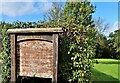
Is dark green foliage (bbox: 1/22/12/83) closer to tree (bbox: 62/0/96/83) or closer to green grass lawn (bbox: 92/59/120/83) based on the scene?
tree (bbox: 62/0/96/83)

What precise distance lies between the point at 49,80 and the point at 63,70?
58 cm

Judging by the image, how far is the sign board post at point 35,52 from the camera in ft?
17.8

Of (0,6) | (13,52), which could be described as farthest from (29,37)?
(0,6)

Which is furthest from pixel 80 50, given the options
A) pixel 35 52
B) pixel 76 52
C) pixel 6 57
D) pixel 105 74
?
pixel 105 74

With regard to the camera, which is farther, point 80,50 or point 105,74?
point 105,74

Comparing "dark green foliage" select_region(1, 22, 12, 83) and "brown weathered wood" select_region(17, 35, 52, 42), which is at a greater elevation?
"brown weathered wood" select_region(17, 35, 52, 42)

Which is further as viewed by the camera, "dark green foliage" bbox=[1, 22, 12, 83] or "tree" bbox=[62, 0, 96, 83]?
"dark green foliage" bbox=[1, 22, 12, 83]

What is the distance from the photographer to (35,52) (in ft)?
18.2

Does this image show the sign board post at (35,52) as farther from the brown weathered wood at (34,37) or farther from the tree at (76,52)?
the tree at (76,52)

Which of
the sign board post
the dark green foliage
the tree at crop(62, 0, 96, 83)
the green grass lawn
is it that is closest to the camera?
the sign board post

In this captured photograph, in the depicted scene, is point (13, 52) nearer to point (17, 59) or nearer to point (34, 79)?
point (17, 59)

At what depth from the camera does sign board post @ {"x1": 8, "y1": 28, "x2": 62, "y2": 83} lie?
541 centimetres

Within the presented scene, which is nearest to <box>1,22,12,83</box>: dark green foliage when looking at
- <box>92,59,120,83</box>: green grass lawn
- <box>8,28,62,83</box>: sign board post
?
<box>8,28,62,83</box>: sign board post

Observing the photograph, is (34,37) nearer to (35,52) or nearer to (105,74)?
(35,52)
